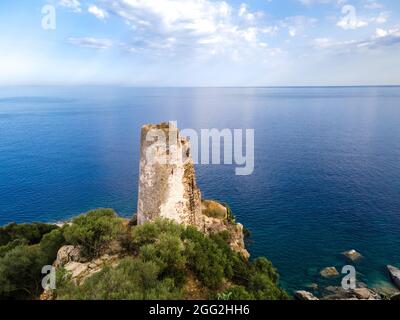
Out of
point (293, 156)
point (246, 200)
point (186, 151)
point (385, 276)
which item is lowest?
point (385, 276)

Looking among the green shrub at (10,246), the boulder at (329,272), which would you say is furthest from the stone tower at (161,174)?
the boulder at (329,272)

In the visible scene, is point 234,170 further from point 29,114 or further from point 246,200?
point 29,114

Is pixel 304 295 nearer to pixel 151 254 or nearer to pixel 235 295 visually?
pixel 235 295

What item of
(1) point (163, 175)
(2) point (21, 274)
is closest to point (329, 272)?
(1) point (163, 175)

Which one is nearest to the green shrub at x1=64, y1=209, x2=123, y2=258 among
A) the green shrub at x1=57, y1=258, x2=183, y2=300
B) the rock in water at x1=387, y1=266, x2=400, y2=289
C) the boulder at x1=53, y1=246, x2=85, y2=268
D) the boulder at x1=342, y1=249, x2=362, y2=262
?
the boulder at x1=53, y1=246, x2=85, y2=268
